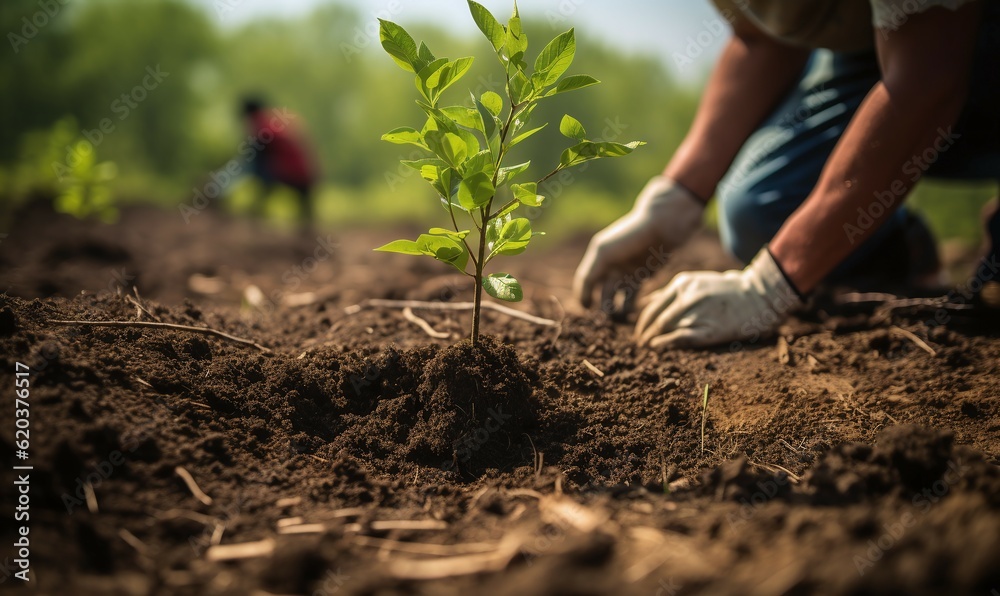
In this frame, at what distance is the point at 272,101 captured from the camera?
8.66 metres

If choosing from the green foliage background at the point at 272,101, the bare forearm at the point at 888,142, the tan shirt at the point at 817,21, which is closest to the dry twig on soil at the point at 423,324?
the bare forearm at the point at 888,142

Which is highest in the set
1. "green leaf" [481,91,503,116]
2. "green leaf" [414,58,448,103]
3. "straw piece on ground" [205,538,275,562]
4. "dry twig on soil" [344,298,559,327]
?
"green leaf" [414,58,448,103]

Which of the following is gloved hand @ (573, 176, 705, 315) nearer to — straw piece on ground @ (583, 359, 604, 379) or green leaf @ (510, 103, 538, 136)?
straw piece on ground @ (583, 359, 604, 379)

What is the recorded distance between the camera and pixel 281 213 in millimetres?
8328

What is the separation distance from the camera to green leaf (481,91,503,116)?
148 centimetres

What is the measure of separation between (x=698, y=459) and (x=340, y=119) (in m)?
8.35

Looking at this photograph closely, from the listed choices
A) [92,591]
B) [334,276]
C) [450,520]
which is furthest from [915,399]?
[334,276]

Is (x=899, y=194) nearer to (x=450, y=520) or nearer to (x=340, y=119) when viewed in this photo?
(x=450, y=520)
